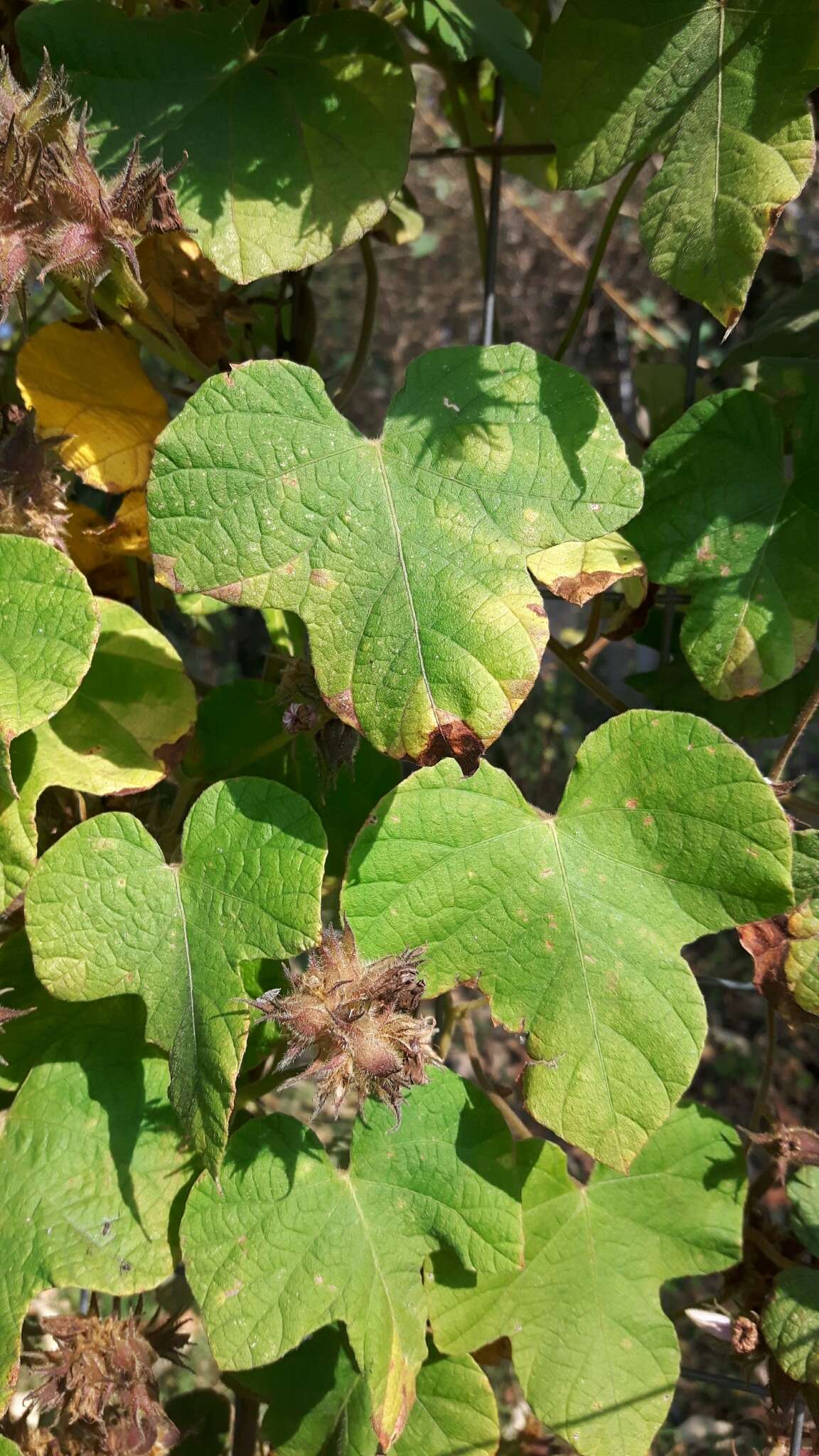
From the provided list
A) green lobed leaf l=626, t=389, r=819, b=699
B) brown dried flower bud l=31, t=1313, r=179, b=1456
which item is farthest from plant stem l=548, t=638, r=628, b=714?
brown dried flower bud l=31, t=1313, r=179, b=1456

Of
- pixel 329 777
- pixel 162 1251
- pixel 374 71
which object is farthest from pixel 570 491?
pixel 162 1251

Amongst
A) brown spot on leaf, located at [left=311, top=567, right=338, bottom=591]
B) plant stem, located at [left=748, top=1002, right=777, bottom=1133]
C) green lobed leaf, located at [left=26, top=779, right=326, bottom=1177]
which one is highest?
brown spot on leaf, located at [left=311, top=567, right=338, bottom=591]

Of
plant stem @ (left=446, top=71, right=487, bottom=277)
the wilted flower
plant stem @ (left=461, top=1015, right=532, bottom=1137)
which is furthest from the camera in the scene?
plant stem @ (left=446, top=71, right=487, bottom=277)

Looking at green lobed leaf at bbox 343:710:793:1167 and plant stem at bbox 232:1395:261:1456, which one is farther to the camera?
plant stem at bbox 232:1395:261:1456

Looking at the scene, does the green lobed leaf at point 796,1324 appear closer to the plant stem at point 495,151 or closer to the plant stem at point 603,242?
the plant stem at point 603,242

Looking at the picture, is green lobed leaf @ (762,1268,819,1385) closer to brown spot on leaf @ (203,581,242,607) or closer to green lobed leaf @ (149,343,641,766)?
green lobed leaf @ (149,343,641,766)

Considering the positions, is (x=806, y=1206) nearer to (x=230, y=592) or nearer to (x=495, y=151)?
(x=230, y=592)

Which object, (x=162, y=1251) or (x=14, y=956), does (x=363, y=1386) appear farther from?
(x=14, y=956)
